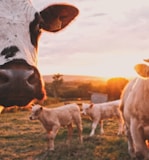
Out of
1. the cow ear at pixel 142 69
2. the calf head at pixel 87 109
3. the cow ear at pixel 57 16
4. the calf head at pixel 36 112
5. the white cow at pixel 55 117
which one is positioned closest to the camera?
the cow ear at pixel 142 69

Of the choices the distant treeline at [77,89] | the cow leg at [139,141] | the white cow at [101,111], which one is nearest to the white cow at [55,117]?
the white cow at [101,111]

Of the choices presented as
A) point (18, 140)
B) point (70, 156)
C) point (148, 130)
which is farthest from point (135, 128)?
point (18, 140)

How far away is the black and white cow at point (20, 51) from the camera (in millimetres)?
4957

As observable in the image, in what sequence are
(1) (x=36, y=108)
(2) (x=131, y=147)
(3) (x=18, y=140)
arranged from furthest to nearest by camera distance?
(3) (x=18, y=140) < (1) (x=36, y=108) < (2) (x=131, y=147)

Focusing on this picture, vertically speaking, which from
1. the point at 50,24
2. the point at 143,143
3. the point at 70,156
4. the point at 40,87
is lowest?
the point at 70,156

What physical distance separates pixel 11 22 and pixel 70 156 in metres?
5.70

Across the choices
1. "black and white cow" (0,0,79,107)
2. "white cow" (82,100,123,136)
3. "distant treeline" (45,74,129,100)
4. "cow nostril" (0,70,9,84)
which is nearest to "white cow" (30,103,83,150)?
"white cow" (82,100,123,136)

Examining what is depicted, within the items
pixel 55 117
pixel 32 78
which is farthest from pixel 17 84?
pixel 55 117

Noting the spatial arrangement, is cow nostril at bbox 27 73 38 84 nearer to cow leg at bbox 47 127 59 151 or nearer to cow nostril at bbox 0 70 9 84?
cow nostril at bbox 0 70 9 84

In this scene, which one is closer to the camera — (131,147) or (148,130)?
(148,130)

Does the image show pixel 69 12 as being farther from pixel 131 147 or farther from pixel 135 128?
pixel 131 147

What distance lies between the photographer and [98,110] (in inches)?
674

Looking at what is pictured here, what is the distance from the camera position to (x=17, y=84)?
4934mm

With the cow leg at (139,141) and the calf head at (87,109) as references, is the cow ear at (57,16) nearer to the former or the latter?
the cow leg at (139,141)
